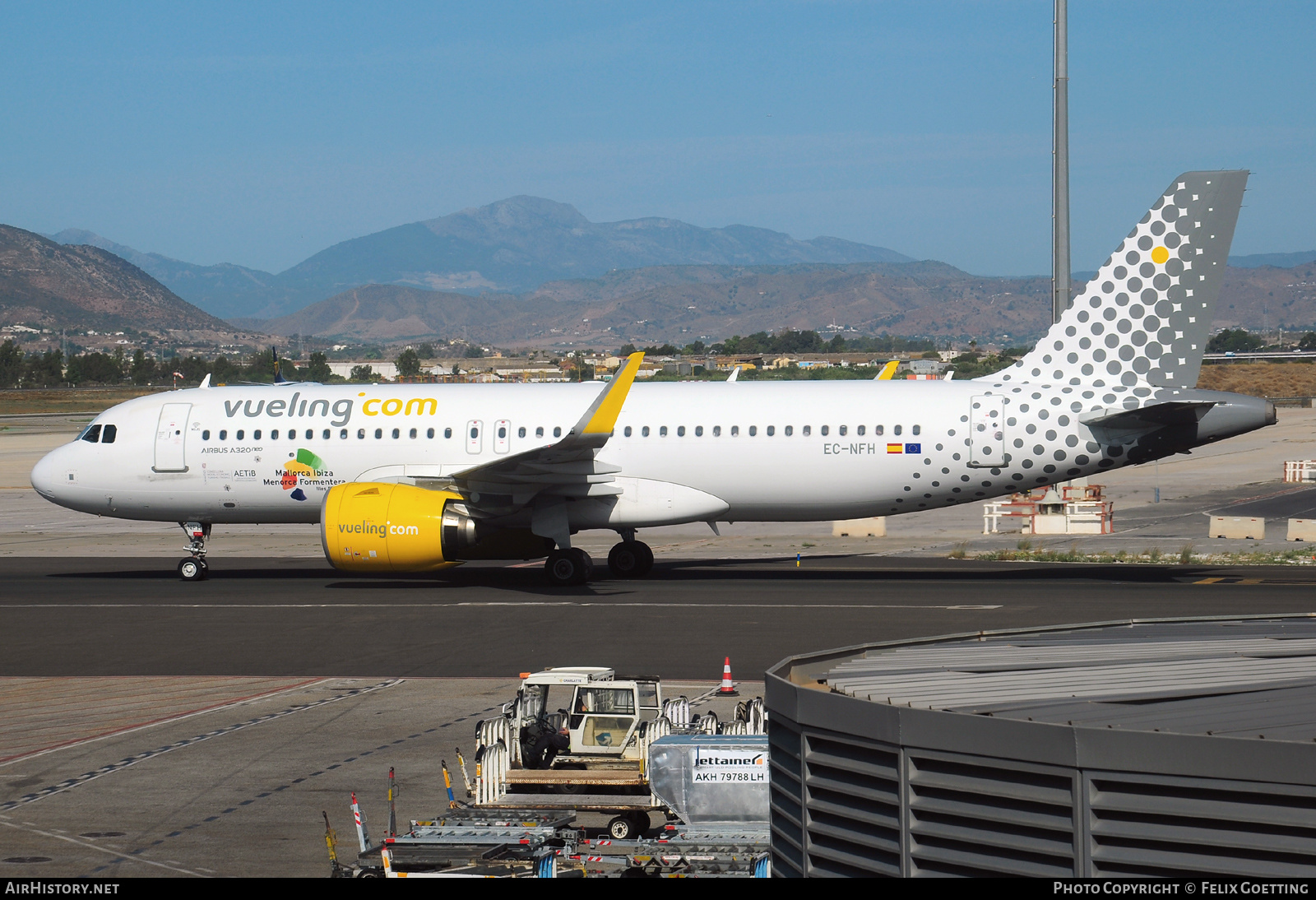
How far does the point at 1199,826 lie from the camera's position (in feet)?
16.6

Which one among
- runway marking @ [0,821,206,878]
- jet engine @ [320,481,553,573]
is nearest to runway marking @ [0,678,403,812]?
runway marking @ [0,821,206,878]

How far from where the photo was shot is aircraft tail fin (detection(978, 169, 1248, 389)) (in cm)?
2381

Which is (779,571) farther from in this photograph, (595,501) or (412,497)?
(412,497)

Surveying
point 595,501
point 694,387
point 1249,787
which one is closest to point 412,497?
point 595,501

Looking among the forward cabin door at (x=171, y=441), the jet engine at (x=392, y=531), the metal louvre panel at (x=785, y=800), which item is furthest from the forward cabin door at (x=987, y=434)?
the metal louvre panel at (x=785, y=800)

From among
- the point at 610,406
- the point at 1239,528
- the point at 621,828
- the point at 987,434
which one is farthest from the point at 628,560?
the point at 621,828

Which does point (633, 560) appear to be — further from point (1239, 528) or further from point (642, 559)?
point (1239, 528)

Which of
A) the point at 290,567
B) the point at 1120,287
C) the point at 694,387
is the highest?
the point at 1120,287

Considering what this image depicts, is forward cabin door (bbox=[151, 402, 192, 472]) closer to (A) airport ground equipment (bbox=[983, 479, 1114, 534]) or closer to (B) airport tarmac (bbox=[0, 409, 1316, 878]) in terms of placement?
(B) airport tarmac (bbox=[0, 409, 1316, 878])

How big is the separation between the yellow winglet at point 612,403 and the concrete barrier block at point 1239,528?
55.3ft

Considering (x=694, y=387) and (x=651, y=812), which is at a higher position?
(x=694, y=387)

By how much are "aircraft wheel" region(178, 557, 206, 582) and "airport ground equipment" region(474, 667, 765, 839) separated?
17.1m
